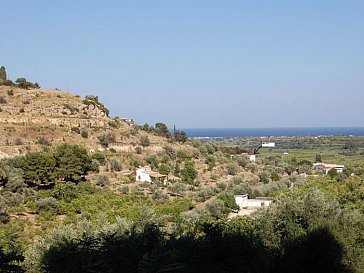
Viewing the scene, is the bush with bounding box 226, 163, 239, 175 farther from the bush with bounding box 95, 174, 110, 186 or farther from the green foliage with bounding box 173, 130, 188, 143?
the bush with bounding box 95, 174, 110, 186

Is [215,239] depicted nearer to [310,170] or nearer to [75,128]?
[75,128]

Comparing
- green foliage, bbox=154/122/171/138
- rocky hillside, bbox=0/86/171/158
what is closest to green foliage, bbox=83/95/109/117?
rocky hillside, bbox=0/86/171/158

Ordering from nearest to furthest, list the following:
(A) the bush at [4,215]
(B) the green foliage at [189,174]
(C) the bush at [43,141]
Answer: (A) the bush at [4,215] → (B) the green foliage at [189,174] → (C) the bush at [43,141]

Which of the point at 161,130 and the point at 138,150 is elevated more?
the point at 161,130

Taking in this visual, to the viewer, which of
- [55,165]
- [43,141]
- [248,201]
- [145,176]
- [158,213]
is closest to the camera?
[158,213]

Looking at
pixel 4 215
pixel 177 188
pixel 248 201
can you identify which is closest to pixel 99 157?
pixel 177 188

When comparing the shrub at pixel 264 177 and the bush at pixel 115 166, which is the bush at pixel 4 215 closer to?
the bush at pixel 115 166

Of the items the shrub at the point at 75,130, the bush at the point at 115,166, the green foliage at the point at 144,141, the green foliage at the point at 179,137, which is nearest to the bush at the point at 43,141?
the shrub at the point at 75,130

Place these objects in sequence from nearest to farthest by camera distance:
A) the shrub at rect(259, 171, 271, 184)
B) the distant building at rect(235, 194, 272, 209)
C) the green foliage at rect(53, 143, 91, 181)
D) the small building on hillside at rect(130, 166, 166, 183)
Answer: the green foliage at rect(53, 143, 91, 181), the distant building at rect(235, 194, 272, 209), the small building on hillside at rect(130, 166, 166, 183), the shrub at rect(259, 171, 271, 184)

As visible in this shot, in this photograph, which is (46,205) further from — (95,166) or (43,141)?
(43,141)

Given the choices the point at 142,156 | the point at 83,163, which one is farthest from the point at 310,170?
the point at 83,163

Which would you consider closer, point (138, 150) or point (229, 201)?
point (229, 201)

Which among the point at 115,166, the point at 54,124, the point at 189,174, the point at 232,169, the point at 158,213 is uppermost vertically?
the point at 54,124

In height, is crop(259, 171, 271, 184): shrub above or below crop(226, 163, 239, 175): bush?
below
